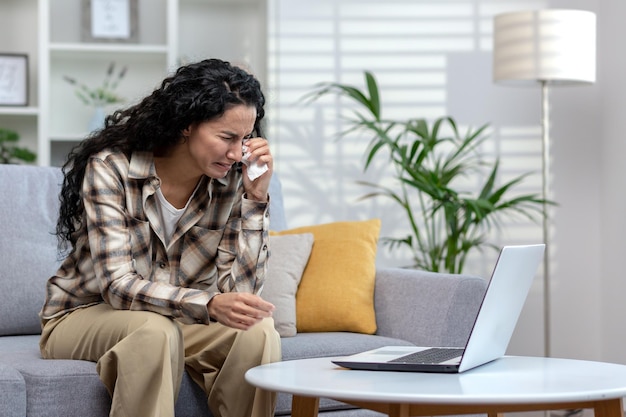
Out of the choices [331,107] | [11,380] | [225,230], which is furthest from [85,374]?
[331,107]

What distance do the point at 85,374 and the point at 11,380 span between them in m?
0.14

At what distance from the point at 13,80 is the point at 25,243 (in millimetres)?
1732

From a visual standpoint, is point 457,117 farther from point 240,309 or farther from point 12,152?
point 240,309

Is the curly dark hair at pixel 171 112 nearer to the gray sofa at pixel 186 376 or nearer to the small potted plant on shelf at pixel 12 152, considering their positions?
the gray sofa at pixel 186 376

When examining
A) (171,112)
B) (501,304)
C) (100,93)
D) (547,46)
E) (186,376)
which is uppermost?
(547,46)

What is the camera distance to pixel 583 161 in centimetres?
400

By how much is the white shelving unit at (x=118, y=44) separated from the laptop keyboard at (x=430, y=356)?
2.46m

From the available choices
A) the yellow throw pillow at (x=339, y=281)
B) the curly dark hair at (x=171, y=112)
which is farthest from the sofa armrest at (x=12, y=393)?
the yellow throw pillow at (x=339, y=281)

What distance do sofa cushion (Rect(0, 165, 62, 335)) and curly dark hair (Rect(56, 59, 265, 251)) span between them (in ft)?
1.42

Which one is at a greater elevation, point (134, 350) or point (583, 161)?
point (583, 161)

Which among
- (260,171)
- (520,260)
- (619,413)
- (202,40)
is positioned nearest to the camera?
(619,413)

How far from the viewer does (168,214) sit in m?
2.03

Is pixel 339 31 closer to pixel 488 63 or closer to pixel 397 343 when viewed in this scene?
pixel 488 63

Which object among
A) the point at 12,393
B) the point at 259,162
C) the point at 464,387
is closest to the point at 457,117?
the point at 259,162
